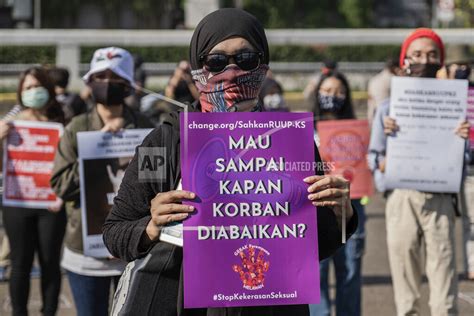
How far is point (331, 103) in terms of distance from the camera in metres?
7.42

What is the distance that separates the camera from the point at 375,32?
88.0 ft

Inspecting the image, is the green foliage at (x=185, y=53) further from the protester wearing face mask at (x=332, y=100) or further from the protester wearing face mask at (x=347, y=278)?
the protester wearing face mask at (x=347, y=278)

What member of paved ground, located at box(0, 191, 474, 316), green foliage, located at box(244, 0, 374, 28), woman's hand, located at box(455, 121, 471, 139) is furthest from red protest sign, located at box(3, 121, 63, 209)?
green foliage, located at box(244, 0, 374, 28)

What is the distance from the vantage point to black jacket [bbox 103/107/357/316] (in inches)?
127

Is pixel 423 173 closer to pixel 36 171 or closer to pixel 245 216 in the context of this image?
pixel 36 171

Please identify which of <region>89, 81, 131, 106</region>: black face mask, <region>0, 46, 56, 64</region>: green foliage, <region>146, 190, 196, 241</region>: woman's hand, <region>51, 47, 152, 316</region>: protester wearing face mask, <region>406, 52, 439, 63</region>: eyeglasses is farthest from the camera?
<region>0, 46, 56, 64</region>: green foliage

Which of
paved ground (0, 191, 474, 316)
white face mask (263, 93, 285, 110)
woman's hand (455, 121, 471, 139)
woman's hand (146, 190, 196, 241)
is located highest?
white face mask (263, 93, 285, 110)

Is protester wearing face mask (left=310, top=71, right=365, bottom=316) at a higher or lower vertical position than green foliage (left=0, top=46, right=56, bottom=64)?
lower

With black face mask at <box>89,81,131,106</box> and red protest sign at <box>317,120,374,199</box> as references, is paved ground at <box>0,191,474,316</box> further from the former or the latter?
black face mask at <box>89,81,131,106</box>

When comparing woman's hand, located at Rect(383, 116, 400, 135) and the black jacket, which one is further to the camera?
woman's hand, located at Rect(383, 116, 400, 135)

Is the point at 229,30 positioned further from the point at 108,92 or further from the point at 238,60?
the point at 108,92

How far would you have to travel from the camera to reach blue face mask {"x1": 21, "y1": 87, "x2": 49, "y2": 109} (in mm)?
6953

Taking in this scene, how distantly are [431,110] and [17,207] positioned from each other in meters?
2.63

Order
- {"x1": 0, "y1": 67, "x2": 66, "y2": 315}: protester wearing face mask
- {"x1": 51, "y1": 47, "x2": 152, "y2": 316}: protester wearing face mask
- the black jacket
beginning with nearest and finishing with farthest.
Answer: the black jacket, {"x1": 51, "y1": 47, "x2": 152, "y2": 316}: protester wearing face mask, {"x1": 0, "y1": 67, "x2": 66, "y2": 315}: protester wearing face mask
